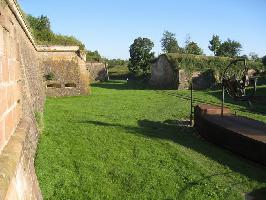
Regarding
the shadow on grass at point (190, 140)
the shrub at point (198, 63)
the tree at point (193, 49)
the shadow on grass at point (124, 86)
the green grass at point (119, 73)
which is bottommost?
the shadow on grass at point (190, 140)

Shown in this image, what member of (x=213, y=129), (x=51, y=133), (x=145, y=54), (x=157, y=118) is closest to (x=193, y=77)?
(x=145, y=54)

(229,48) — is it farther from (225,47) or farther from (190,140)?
(190,140)

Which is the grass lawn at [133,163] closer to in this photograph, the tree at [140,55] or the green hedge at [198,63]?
the green hedge at [198,63]

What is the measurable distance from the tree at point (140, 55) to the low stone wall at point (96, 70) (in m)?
6.26

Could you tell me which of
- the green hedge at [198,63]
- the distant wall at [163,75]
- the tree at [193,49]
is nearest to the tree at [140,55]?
the distant wall at [163,75]

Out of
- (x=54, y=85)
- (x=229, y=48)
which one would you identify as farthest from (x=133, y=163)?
(x=229, y=48)

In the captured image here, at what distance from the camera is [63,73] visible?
26266mm

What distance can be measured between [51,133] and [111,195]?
539cm

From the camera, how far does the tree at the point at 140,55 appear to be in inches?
2016

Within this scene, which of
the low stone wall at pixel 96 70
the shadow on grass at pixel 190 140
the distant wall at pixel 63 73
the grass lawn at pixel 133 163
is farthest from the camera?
the low stone wall at pixel 96 70

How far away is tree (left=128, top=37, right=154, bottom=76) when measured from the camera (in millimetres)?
51219

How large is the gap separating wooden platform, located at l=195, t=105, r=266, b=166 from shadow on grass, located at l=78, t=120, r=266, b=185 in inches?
10.3

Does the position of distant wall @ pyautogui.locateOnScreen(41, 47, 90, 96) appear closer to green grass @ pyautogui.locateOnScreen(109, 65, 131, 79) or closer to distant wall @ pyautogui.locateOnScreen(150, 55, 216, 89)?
distant wall @ pyautogui.locateOnScreen(150, 55, 216, 89)

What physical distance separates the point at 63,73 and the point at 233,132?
610 inches
